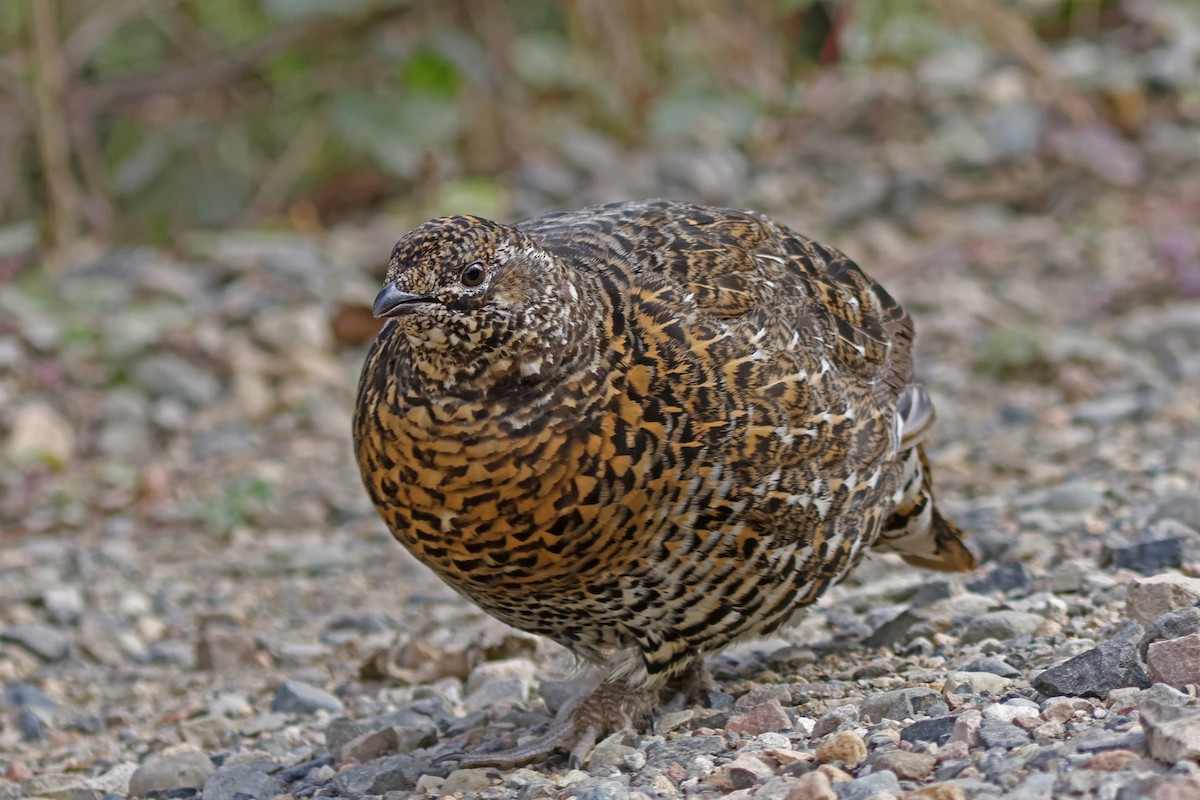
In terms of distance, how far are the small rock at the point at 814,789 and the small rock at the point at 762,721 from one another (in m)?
0.59

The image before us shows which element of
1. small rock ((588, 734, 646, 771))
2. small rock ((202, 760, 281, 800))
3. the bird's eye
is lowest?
small rock ((202, 760, 281, 800))

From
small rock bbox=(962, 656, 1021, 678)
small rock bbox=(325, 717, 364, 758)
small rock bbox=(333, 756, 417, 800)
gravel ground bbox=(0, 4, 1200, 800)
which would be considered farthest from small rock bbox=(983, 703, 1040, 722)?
small rock bbox=(325, 717, 364, 758)

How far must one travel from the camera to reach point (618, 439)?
3.87 meters

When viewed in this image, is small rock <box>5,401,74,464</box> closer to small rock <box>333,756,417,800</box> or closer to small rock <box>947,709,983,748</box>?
small rock <box>333,756,417,800</box>

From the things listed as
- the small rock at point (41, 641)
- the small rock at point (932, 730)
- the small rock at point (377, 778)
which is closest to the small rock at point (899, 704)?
the small rock at point (932, 730)

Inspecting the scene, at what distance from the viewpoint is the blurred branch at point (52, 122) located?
9430 mm

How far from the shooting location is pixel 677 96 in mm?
10742

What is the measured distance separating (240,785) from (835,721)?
152 cm

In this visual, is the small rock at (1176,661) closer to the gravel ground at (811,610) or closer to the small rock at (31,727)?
the gravel ground at (811,610)

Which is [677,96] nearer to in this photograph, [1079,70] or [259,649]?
[1079,70]

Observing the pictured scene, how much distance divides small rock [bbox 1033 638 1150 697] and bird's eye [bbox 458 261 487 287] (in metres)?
1.57

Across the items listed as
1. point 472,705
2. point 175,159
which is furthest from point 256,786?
point 175,159

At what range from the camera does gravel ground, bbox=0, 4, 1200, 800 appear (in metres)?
3.83

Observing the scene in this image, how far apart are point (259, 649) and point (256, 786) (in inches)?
58.5
